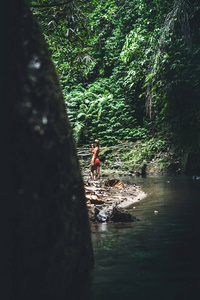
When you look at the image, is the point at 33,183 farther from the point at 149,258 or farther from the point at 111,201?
the point at 111,201

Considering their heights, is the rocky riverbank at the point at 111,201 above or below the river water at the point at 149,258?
above

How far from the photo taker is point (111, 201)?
7.32 metres

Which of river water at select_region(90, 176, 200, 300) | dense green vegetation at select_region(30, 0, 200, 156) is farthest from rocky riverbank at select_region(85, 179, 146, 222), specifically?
dense green vegetation at select_region(30, 0, 200, 156)

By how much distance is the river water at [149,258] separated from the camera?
263cm

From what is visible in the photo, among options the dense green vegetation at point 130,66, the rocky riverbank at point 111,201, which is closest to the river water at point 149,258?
the rocky riverbank at point 111,201

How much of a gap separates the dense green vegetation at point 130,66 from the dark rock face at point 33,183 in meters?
2.75

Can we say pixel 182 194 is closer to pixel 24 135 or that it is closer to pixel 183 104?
pixel 24 135

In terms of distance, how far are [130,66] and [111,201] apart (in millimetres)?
12095

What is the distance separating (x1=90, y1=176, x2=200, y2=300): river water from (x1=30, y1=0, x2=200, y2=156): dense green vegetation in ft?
12.1

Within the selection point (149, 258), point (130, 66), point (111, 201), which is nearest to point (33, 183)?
point (149, 258)

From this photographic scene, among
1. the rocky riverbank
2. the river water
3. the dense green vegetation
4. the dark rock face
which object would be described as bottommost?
the river water

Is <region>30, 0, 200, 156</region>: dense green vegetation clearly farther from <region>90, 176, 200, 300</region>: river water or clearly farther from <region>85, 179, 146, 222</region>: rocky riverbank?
<region>90, 176, 200, 300</region>: river water

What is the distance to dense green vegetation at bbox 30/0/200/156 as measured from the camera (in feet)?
26.1

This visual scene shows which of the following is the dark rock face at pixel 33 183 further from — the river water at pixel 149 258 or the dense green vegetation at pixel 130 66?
the dense green vegetation at pixel 130 66
